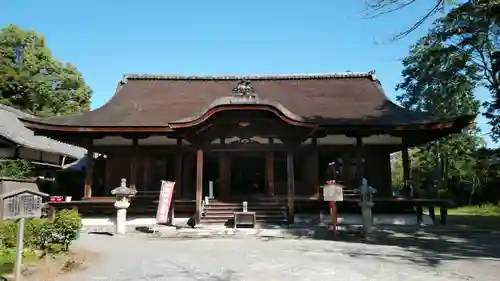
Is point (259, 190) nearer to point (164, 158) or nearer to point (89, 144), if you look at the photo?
point (164, 158)

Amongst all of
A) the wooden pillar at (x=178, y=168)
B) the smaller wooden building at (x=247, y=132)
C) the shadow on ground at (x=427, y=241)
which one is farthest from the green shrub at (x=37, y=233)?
the wooden pillar at (x=178, y=168)

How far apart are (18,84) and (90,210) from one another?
21.4 m

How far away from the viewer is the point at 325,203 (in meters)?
14.1

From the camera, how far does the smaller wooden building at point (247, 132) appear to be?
1277cm

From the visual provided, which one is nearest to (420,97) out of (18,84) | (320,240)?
(320,240)

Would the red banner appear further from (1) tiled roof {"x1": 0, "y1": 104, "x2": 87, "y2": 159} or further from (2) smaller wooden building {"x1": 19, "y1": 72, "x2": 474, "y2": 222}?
(1) tiled roof {"x1": 0, "y1": 104, "x2": 87, "y2": 159}

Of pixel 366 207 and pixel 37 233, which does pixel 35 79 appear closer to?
pixel 37 233

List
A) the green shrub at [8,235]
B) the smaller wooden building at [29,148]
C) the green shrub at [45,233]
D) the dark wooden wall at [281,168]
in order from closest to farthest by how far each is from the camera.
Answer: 1. the green shrub at [8,235]
2. the green shrub at [45,233]
3. the dark wooden wall at [281,168]
4. the smaller wooden building at [29,148]

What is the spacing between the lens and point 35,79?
3088cm

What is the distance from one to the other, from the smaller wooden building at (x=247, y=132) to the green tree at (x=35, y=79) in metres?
15.8

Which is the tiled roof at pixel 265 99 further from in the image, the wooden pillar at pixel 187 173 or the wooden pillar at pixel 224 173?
the wooden pillar at pixel 224 173

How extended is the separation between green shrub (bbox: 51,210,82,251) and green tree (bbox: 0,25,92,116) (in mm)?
26599

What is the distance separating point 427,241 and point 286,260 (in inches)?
198

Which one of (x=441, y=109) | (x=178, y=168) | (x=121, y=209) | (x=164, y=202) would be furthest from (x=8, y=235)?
(x=441, y=109)
